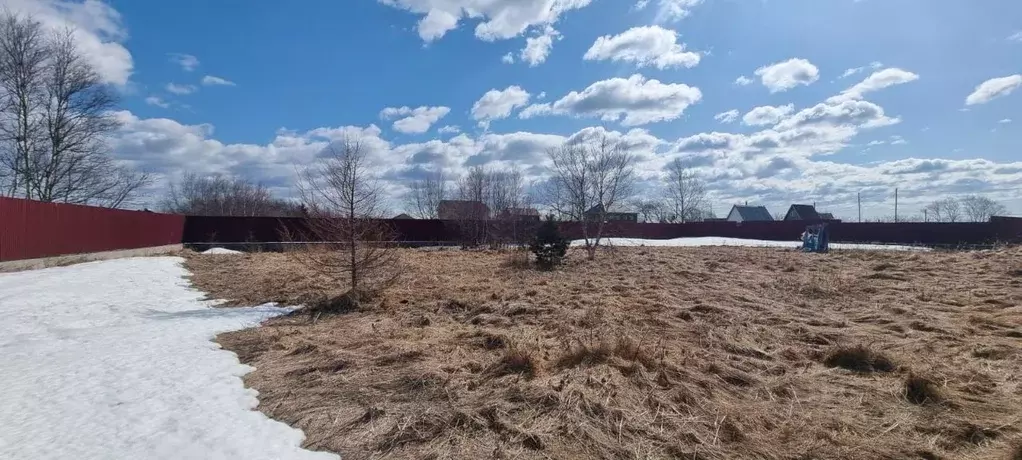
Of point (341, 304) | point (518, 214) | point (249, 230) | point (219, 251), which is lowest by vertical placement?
point (341, 304)

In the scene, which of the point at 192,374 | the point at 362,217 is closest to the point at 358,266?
the point at 362,217

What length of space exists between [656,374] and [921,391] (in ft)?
6.60

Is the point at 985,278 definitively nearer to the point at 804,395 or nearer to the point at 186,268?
the point at 804,395

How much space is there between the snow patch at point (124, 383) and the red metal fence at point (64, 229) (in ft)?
14.0

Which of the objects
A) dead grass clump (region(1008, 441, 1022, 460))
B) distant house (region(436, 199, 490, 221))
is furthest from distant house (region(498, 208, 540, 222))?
dead grass clump (region(1008, 441, 1022, 460))

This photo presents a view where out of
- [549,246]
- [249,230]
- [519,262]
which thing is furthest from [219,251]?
[549,246]

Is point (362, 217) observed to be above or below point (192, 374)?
above

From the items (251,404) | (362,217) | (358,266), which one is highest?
(362,217)

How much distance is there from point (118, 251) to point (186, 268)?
14.6ft

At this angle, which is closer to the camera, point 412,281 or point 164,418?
point 164,418

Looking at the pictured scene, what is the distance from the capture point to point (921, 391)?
13.1 feet

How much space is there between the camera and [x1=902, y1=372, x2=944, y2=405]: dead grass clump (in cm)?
388

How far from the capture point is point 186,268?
612 inches

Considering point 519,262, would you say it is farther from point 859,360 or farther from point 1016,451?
point 1016,451
